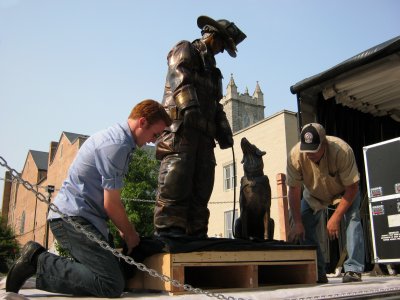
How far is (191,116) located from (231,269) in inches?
55.5

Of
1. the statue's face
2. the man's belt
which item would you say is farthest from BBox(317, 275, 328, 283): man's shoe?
the statue's face

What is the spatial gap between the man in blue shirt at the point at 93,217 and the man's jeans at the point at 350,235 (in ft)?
6.99

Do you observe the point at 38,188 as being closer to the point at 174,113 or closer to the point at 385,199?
the point at 385,199

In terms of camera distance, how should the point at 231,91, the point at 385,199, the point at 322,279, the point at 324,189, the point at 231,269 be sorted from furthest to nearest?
1. the point at 231,91
2. the point at 385,199
3. the point at 324,189
4. the point at 322,279
5. the point at 231,269

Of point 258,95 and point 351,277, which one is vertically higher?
point 258,95

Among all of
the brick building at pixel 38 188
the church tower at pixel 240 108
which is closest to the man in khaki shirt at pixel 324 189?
the brick building at pixel 38 188

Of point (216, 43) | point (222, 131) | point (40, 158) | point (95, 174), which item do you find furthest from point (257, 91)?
point (95, 174)

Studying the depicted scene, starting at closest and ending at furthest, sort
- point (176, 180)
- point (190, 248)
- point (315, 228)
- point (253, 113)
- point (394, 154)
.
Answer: point (190, 248), point (176, 180), point (315, 228), point (394, 154), point (253, 113)

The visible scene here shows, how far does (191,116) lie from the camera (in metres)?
3.82

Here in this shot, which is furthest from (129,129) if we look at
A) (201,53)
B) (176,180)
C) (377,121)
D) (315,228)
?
(377,121)

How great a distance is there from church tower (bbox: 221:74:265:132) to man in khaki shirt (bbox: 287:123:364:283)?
157 feet

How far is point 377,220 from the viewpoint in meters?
6.00

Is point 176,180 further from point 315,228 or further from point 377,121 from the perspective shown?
point 377,121

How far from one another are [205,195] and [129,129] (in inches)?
57.8
